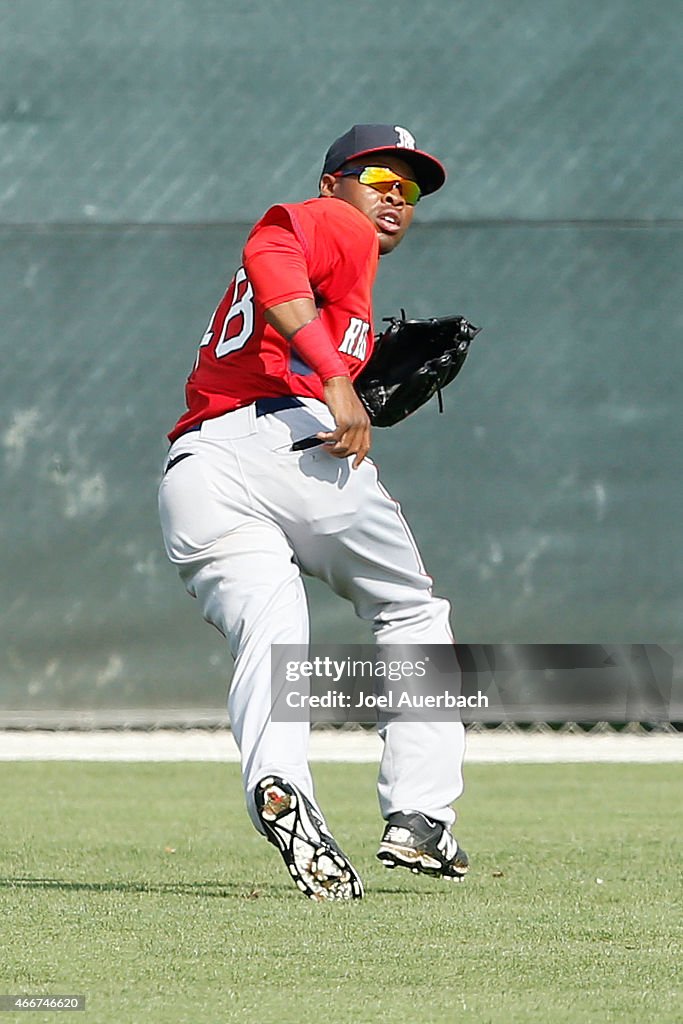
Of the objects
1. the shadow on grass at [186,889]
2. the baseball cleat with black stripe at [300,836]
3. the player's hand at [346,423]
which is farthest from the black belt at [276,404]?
the shadow on grass at [186,889]

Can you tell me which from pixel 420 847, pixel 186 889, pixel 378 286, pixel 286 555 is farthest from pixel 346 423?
pixel 378 286

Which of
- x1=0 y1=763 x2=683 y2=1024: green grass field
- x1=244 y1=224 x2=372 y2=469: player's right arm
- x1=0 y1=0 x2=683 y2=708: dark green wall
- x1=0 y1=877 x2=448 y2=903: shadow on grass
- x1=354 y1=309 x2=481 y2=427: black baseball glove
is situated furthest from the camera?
x1=0 y1=0 x2=683 y2=708: dark green wall

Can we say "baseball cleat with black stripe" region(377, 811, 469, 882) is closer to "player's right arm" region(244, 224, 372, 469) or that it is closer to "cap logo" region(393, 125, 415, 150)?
"player's right arm" region(244, 224, 372, 469)

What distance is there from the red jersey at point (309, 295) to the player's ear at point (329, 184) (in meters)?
0.20

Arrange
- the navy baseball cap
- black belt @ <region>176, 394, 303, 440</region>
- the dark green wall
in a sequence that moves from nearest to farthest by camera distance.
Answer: black belt @ <region>176, 394, 303, 440</region> → the navy baseball cap → the dark green wall

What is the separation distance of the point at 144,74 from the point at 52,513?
2.03m

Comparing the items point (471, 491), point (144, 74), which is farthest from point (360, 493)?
point (144, 74)

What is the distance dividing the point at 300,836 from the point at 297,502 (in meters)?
0.73

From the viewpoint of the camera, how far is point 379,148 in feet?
12.5

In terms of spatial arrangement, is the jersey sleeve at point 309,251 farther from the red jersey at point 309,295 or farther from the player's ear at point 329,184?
the player's ear at point 329,184

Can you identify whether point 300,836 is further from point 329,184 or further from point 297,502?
point 329,184

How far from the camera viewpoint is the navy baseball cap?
3.83m

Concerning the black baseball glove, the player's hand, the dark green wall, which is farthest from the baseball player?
the dark green wall

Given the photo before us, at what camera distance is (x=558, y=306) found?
737 cm
